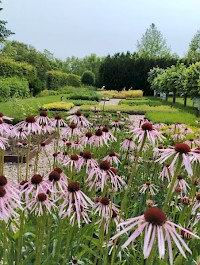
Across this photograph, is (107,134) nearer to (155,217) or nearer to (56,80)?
(155,217)

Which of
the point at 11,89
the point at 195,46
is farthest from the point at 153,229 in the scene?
the point at 195,46

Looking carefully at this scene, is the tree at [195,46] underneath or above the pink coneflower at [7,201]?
above

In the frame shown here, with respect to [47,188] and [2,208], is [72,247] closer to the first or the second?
[47,188]

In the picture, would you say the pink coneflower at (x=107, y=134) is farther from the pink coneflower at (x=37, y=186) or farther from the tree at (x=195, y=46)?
the tree at (x=195, y=46)

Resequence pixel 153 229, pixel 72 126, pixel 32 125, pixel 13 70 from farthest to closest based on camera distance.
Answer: pixel 13 70 < pixel 72 126 < pixel 32 125 < pixel 153 229

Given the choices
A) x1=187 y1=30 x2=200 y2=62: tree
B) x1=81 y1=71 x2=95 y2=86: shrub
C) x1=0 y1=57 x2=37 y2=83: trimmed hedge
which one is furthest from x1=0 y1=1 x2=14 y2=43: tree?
x1=187 y1=30 x2=200 y2=62: tree

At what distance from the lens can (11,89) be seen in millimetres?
17094

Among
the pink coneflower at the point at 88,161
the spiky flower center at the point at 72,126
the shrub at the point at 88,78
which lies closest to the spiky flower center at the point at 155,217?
the pink coneflower at the point at 88,161

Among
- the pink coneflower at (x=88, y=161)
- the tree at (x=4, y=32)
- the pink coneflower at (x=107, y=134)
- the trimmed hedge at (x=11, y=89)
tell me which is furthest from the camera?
the tree at (x=4, y=32)

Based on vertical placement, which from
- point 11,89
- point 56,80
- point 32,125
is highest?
point 32,125

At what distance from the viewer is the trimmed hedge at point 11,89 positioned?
15.6 m

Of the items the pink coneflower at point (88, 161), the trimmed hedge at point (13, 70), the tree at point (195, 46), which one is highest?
the tree at point (195, 46)

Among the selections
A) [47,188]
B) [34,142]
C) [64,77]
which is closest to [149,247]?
[47,188]

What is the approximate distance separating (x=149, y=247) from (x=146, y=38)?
42584 millimetres
